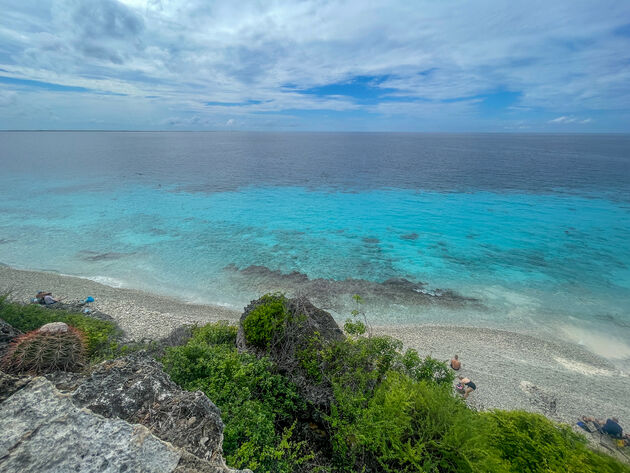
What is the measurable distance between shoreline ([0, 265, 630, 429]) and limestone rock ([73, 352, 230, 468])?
13.5 m

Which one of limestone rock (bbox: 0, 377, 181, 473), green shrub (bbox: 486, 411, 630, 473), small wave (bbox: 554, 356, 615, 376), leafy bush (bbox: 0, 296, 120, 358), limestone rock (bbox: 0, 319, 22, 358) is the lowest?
small wave (bbox: 554, 356, 615, 376)

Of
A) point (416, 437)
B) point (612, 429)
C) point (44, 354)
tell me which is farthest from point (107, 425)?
point (612, 429)

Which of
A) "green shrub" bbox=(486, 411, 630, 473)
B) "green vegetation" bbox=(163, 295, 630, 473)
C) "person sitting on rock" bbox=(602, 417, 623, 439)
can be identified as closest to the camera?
"green vegetation" bbox=(163, 295, 630, 473)

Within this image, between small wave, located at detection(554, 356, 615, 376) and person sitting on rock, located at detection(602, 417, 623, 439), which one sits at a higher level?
person sitting on rock, located at detection(602, 417, 623, 439)

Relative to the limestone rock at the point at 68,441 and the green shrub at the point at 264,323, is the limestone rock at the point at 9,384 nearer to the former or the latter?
the limestone rock at the point at 68,441

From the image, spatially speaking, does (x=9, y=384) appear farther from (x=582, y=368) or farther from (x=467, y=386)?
(x=582, y=368)

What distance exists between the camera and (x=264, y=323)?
11820 mm

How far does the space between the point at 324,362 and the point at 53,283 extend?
25.9 meters

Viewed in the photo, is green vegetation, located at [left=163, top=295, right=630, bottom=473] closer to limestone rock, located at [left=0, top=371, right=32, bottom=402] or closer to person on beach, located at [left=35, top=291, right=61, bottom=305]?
limestone rock, located at [left=0, top=371, right=32, bottom=402]

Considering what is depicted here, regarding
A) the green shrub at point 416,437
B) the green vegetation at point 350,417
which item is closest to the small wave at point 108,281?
the green vegetation at point 350,417

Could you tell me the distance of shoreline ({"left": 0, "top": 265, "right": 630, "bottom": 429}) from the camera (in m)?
14.7

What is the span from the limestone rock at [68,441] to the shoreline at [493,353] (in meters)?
14.5

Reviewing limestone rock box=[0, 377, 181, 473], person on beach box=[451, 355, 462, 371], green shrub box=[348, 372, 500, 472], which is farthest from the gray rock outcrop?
person on beach box=[451, 355, 462, 371]

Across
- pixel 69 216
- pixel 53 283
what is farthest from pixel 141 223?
pixel 53 283
